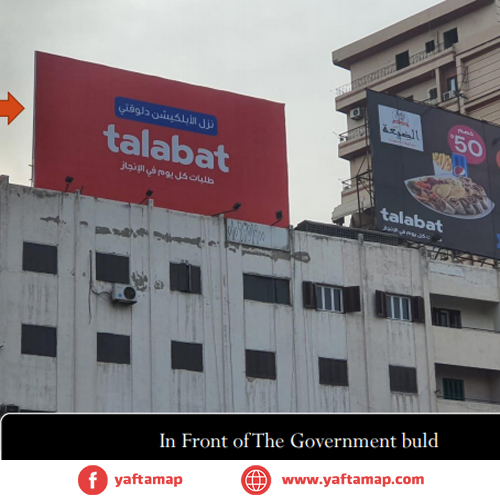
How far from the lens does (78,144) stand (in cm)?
3225

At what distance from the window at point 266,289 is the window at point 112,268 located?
3.96m

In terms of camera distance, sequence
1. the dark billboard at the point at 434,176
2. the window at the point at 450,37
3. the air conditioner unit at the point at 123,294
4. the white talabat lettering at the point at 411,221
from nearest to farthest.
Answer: the air conditioner unit at the point at 123,294
the white talabat lettering at the point at 411,221
the dark billboard at the point at 434,176
the window at the point at 450,37

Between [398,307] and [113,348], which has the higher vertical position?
[398,307]

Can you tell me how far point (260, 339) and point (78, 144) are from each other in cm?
797

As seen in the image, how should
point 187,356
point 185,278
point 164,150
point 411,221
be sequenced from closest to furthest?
1. point 187,356
2. point 185,278
3. point 164,150
4. point 411,221

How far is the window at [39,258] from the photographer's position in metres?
29.7

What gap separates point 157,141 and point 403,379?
11.0 metres
